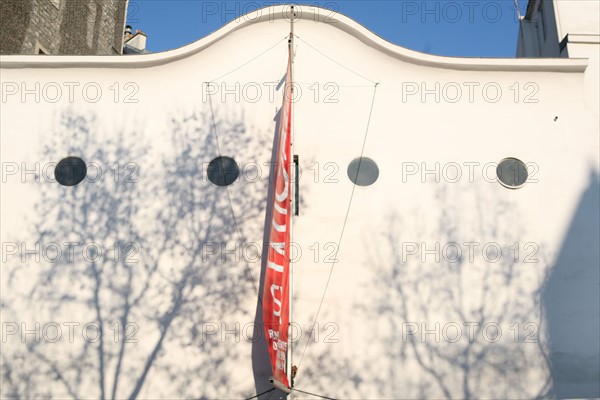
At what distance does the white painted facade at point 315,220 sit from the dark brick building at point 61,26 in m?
3.69

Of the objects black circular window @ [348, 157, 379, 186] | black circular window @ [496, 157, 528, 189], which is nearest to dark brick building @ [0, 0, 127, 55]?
black circular window @ [348, 157, 379, 186]

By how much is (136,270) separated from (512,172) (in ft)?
24.7

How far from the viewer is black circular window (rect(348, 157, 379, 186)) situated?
36.0ft

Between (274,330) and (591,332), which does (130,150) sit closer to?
(274,330)

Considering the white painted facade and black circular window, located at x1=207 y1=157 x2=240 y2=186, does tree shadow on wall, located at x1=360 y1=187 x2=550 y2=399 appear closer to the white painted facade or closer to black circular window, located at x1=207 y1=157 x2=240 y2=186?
the white painted facade

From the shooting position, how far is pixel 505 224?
10922mm

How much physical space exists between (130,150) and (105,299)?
293cm

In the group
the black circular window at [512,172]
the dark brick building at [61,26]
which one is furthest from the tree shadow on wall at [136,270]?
the dark brick building at [61,26]

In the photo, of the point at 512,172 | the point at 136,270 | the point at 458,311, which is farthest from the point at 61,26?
the point at 458,311

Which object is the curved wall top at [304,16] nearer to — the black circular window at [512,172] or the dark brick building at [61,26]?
the black circular window at [512,172]

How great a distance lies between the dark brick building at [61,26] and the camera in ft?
48.5

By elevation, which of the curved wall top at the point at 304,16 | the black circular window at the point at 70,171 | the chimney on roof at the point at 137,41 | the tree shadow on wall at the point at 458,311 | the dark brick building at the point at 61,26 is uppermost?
the chimney on roof at the point at 137,41

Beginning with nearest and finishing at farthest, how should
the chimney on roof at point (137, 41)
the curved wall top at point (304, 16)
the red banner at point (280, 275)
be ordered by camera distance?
the red banner at point (280, 275), the curved wall top at point (304, 16), the chimney on roof at point (137, 41)

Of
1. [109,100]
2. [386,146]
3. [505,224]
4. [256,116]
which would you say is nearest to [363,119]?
[386,146]
